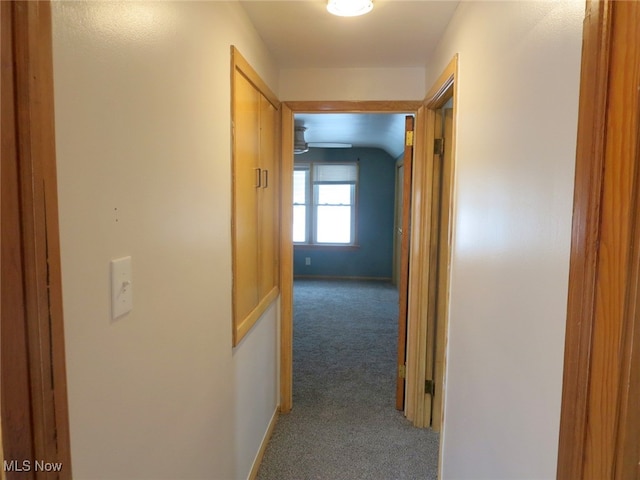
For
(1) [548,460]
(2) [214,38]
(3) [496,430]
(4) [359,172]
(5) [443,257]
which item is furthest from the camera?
(4) [359,172]

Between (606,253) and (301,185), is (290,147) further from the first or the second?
(301,185)

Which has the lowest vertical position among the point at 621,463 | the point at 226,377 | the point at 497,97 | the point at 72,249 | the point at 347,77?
the point at 226,377

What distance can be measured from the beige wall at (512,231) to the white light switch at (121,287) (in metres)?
0.88

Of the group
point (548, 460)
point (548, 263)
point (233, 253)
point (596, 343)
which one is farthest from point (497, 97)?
point (233, 253)

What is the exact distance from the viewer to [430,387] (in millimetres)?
2469

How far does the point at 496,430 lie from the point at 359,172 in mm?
5702

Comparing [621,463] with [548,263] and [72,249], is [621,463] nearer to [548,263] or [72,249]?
[548,263]

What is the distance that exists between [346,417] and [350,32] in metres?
2.27

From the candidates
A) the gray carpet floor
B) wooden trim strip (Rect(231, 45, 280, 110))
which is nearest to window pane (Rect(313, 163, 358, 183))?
the gray carpet floor

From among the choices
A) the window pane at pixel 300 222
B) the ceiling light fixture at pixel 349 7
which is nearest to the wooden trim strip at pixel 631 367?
the ceiling light fixture at pixel 349 7

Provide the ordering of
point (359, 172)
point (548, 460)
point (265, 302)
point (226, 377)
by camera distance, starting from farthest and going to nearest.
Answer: point (359, 172) → point (265, 302) → point (226, 377) → point (548, 460)

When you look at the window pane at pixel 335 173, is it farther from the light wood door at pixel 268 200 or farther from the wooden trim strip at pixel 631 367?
the wooden trim strip at pixel 631 367

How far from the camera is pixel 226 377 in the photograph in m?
1.53

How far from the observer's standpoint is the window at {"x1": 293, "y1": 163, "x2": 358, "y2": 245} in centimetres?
661
